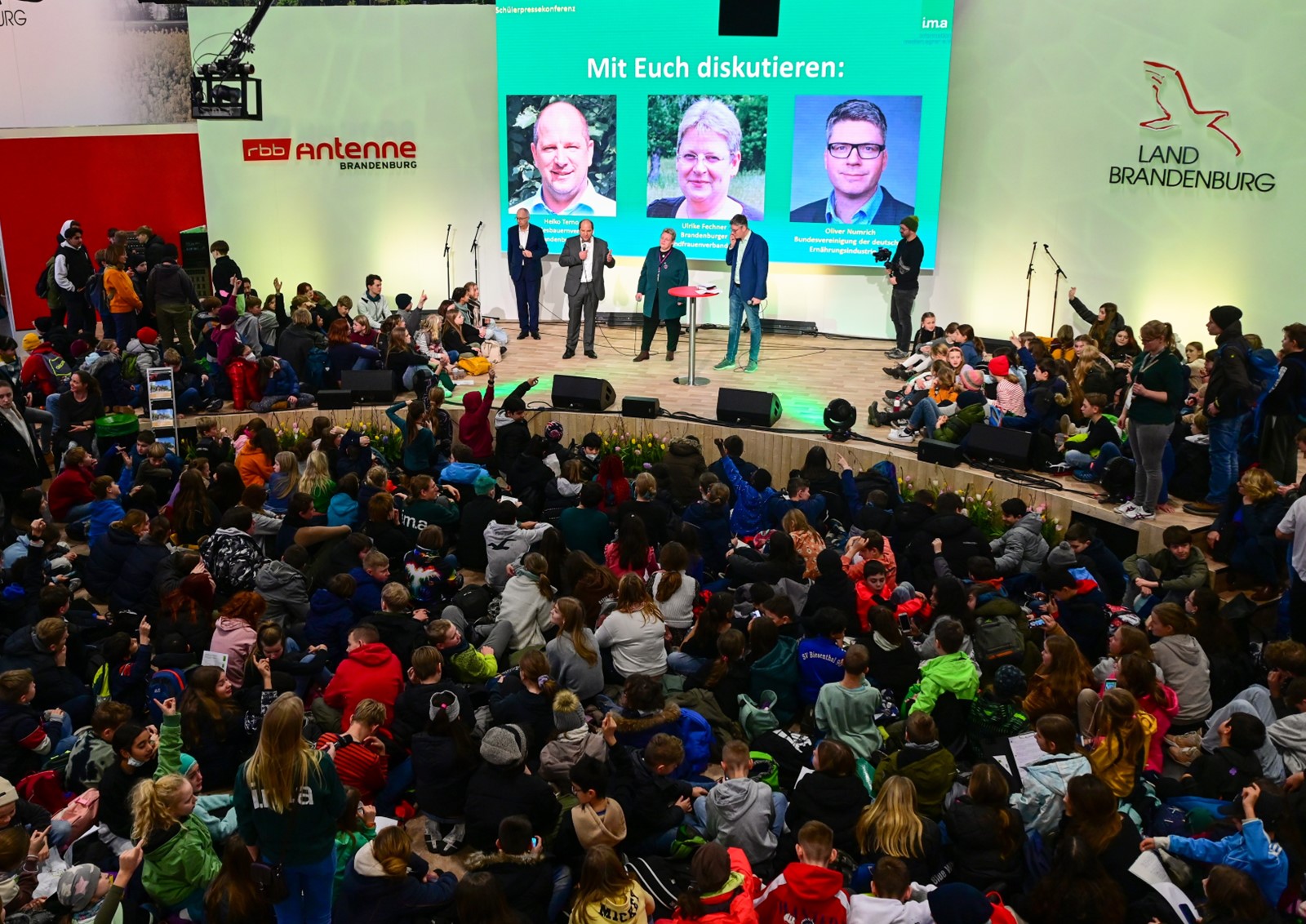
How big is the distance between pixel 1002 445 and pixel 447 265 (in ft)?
24.8

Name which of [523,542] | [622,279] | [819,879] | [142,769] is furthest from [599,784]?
[622,279]

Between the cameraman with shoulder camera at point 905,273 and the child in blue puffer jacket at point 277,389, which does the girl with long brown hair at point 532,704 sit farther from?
the cameraman with shoulder camera at point 905,273

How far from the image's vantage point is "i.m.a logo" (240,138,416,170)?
45.3 feet

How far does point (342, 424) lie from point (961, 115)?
7397 mm

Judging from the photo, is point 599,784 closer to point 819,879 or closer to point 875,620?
point 819,879

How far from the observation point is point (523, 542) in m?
7.16

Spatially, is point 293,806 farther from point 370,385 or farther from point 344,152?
point 344,152

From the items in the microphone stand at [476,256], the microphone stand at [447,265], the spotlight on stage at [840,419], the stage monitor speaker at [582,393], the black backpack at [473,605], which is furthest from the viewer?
the microphone stand at [447,265]

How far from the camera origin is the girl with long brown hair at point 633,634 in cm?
595

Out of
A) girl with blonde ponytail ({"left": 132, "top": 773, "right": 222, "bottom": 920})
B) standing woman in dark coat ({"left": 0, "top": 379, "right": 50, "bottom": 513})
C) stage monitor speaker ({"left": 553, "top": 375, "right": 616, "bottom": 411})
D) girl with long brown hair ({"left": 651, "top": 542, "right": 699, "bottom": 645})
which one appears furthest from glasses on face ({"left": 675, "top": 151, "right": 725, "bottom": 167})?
girl with blonde ponytail ({"left": 132, "top": 773, "right": 222, "bottom": 920})

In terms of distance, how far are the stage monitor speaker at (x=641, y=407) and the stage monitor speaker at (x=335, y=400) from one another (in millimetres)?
2535

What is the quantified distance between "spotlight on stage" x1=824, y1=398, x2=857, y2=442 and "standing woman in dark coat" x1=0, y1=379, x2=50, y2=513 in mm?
6179

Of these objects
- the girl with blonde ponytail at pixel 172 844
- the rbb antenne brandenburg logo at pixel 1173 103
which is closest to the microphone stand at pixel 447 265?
the rbb antenne brandenburg logo at pixel 1173 103

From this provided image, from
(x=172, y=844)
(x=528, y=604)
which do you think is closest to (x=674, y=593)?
(x=528, y=604)
